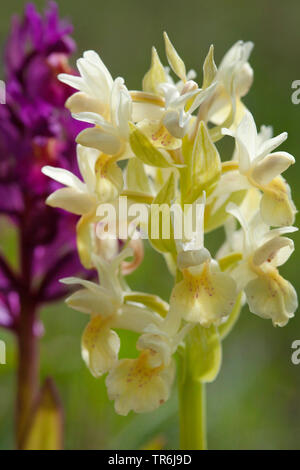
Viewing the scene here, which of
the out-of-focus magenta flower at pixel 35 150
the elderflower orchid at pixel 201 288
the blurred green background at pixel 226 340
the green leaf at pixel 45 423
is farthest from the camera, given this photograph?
the blurred green background at pixel 226 340

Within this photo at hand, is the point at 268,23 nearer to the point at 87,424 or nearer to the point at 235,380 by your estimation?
the point at 235,380

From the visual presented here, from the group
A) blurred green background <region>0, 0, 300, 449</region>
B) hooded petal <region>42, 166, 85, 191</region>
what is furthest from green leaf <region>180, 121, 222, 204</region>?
blurred green background <region>0, 0, 300, 449</region>

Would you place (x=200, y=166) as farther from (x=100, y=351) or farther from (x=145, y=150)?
(x=100, y=351)

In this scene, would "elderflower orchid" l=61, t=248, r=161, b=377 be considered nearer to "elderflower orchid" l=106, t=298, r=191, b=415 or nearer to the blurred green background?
"elderflower orchid" l=106, t=298, r=191, b=415

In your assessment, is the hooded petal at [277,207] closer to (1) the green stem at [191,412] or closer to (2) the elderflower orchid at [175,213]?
(2) the elderflower orchid at [175,213]

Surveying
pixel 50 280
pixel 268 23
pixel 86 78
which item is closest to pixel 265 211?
pixel 86 78

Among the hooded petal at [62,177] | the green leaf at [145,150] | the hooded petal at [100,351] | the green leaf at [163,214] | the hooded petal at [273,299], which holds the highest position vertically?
the hooded petal at [62,177]

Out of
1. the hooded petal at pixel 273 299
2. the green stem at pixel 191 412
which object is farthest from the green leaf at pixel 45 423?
the hooded petal at pixel 273 299
